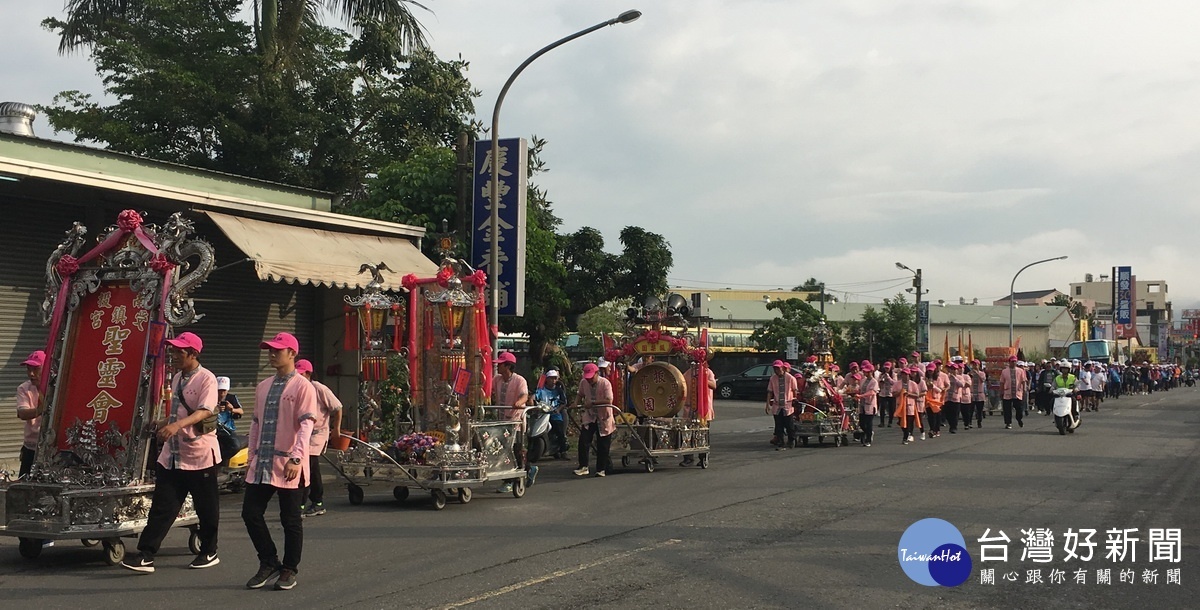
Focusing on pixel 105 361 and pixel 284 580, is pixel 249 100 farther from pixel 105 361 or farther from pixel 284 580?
pixel 284 580

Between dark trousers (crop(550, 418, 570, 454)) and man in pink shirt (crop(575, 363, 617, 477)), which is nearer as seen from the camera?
man in pink shirt (crop(575, 363, 617, 477))

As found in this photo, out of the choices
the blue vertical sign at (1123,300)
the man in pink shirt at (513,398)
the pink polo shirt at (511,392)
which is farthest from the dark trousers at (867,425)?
the blue vertical sign at (1123,300)

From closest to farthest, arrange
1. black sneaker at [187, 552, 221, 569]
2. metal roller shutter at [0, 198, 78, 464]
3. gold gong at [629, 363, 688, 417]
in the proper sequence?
black sneaker at [187, 552, 221, 569], metal roller shutter at [0, 198, 78, 464], gold gong at [629, 363, 688, 417]

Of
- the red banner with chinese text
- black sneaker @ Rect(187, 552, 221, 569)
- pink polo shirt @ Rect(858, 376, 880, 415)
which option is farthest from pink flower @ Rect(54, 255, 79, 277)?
pink polo shirt @ Rect(858, 376, 880, 415)

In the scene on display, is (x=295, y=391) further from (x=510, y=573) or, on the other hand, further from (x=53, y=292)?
(x=53, y=292)

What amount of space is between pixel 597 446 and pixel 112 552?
7906 millimetres

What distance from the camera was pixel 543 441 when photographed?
58.1 feet

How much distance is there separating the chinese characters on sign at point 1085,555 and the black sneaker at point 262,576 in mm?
5105

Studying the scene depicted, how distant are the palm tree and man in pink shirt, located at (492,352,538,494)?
12.0 m

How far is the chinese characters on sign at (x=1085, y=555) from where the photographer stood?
25.6 feet

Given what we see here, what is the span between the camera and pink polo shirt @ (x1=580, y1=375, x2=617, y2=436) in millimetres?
14806

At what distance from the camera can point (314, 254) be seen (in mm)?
15633

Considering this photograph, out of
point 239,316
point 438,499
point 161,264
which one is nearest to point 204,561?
point 161,264

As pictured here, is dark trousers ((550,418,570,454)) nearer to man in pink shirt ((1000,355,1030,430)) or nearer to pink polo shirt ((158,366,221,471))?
pink polo shirt ((158,366,221,471))
